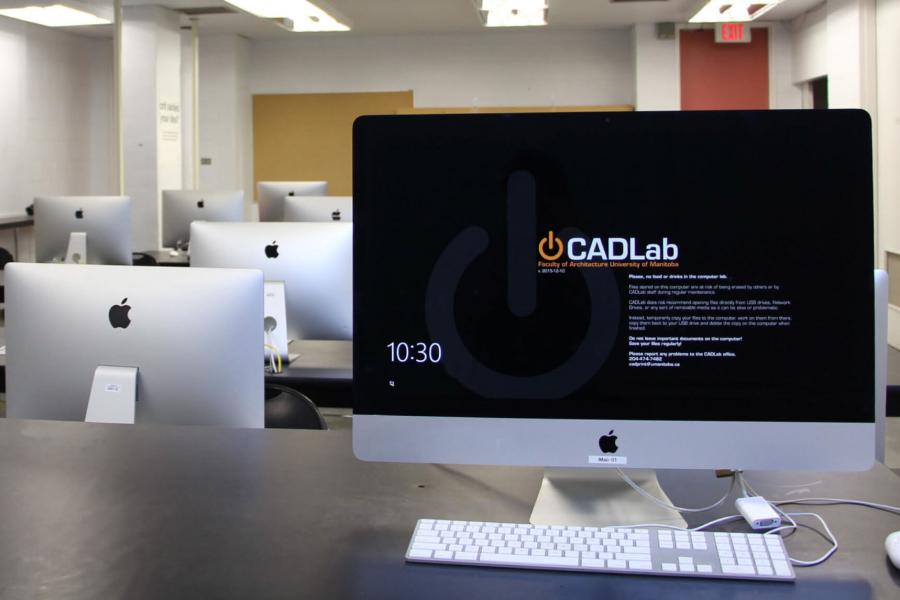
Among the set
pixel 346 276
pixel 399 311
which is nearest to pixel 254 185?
pixel 346 276

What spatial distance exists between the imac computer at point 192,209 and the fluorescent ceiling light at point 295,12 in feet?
4.69

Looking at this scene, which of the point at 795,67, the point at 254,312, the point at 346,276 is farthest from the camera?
the point at 795,67

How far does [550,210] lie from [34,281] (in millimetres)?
1065

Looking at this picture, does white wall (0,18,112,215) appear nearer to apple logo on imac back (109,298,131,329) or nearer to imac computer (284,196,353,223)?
imac computer (284,196,353,223)

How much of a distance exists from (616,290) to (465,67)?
870cm

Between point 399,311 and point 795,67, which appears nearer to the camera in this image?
point 399,311

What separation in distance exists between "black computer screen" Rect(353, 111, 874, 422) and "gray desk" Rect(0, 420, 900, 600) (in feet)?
0.55

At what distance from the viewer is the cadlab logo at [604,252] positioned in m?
1.10

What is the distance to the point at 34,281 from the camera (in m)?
1.64

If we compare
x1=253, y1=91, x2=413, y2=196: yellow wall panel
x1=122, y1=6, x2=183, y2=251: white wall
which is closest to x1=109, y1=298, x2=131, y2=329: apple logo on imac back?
x1=122, y1=6, x2=183, y2=251: white wall

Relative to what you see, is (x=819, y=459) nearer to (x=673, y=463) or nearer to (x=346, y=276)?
(x=673, y=463)

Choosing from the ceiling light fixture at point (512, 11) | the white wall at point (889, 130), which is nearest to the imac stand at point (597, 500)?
the ceiling light fixture at point (512, 11)

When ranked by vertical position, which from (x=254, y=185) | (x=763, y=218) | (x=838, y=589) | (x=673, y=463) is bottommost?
(x=838, y=589)

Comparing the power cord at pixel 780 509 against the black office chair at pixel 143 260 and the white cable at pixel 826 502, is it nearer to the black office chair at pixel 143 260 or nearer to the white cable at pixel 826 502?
the white cable at pixel 826 502
